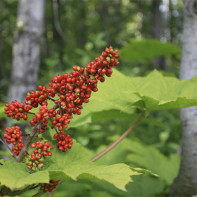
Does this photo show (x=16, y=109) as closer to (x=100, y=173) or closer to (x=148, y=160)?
(x=100, y=173)

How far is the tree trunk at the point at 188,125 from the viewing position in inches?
76.1

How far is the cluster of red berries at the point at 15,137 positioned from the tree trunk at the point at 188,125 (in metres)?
1.26

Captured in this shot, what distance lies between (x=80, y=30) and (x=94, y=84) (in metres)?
20.7

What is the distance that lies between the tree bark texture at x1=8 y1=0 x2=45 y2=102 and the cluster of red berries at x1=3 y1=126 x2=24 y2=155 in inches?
89.4

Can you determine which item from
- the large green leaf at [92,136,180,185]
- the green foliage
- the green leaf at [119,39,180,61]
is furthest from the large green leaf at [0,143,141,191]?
the green leaf at [119,39,180,61]

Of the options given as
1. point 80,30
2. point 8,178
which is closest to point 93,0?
point 80,30

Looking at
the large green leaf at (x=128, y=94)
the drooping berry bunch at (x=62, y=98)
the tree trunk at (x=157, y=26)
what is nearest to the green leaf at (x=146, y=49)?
the large green leaf at (x=128, y=94)

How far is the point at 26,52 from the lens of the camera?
11.3 ft

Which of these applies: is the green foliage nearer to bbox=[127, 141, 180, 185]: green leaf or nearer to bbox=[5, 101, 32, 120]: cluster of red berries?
bbox=[5, 101, 32, 120]: cluster of red berries

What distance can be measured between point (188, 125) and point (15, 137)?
1288 mm

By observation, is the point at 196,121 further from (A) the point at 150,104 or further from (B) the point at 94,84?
(B) the point at 94,84

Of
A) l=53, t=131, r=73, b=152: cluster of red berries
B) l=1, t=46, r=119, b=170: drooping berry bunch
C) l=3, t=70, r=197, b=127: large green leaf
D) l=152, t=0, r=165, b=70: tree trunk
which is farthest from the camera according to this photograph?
l=152, t=0, r=165, b=70: tree trunk

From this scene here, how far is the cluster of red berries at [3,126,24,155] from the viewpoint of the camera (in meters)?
1.17

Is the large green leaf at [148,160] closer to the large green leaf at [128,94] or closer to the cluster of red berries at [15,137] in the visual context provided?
the large green leaf at [128,94]
